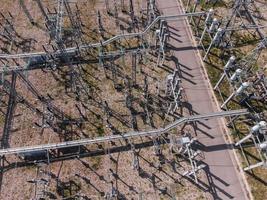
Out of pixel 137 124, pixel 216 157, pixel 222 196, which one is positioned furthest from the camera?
pixel 137 124

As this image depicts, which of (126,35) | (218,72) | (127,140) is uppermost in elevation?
(126,35)

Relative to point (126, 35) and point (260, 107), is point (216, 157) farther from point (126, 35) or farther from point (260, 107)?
point (126, 35)

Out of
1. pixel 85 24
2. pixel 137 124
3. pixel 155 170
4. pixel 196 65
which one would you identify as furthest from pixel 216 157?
pixel 85 24

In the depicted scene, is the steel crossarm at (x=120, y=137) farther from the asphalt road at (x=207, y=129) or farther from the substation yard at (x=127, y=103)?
the asphalt road at (x=207, y=129)

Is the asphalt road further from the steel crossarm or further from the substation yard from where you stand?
the steel crossarm

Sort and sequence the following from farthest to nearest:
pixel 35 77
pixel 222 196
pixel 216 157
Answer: pixel 35 77 → pixel 216 157 → pixel 222 196

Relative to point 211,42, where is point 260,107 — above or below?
below

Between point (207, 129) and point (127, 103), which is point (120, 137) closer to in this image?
point (127, 103)

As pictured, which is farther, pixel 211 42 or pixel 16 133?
A: pixel 211 42
